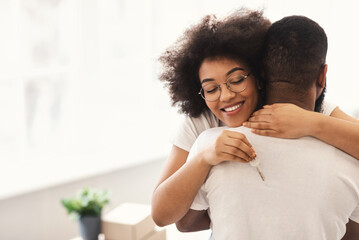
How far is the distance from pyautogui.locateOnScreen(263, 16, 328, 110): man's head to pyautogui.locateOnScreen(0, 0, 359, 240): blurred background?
117 centimetres

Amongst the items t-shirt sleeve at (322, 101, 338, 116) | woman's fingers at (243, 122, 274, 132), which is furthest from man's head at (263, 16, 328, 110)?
t-shirt sleeve at (322, 101, 338, 116)

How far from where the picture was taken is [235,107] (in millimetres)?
1246

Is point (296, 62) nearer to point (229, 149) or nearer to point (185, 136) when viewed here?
point (229, 149)

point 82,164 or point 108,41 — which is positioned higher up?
point 108,41

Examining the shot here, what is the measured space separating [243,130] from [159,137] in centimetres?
236

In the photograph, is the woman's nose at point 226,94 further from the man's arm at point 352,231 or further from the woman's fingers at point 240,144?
the man's arm at point 352,231

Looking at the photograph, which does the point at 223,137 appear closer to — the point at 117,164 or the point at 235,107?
the point at 235,107

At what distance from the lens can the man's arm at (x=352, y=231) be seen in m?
1.10

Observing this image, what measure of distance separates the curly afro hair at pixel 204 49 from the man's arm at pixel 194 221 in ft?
1.23

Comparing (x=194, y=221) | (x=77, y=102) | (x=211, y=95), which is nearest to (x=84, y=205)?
(x=77, y=102)

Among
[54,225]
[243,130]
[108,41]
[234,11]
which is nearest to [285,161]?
[243,130]

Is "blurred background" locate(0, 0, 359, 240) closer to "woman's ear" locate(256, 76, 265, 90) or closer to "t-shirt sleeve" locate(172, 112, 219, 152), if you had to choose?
"t-shirt sleeve" locate(172, 112, 219, 152)

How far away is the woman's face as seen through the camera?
120 centimetres

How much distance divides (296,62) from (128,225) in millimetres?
1294
